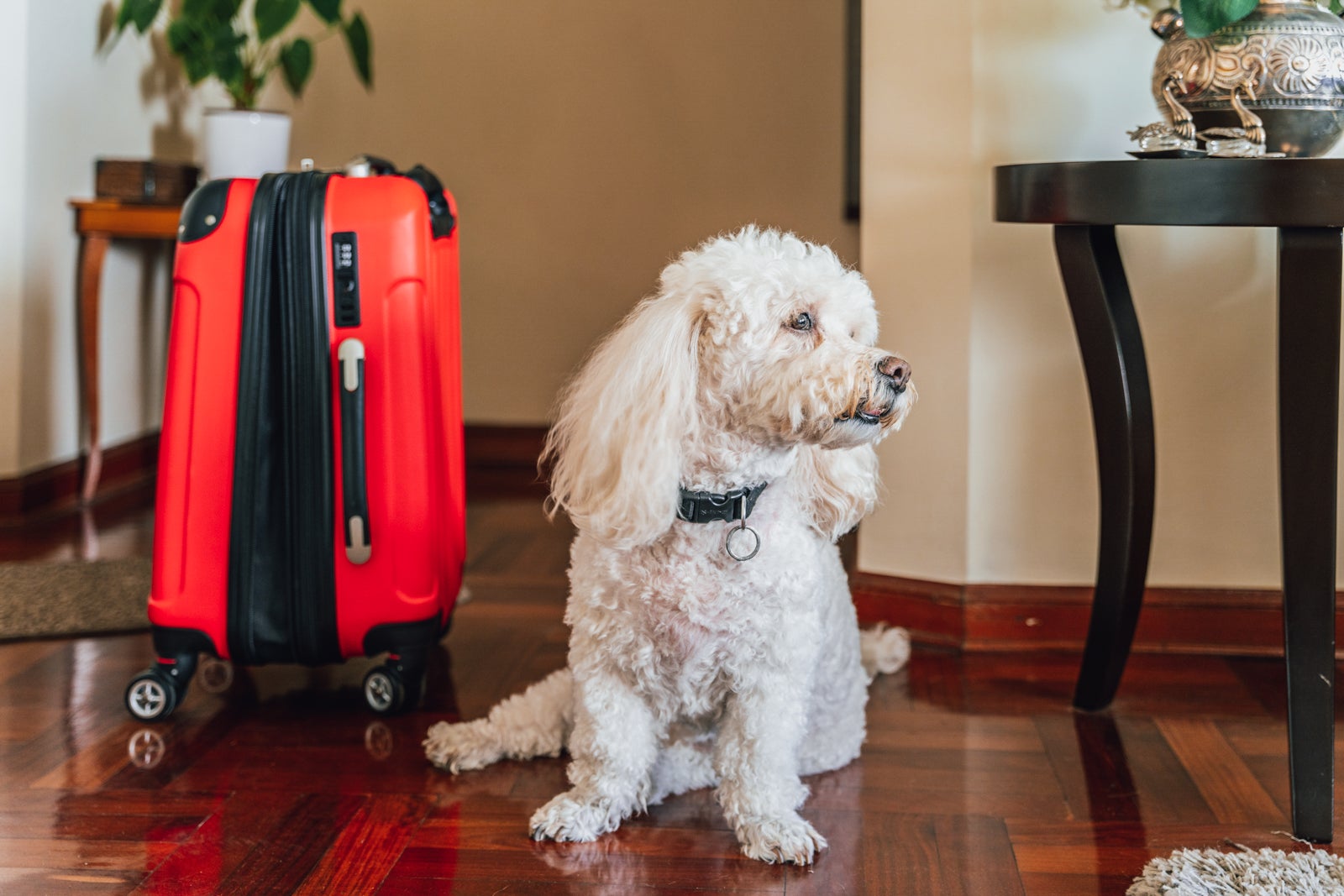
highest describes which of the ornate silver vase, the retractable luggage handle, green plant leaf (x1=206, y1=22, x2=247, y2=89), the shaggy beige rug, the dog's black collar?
green plant leaf (x1=206, y1=22, x2=247, y2=89)

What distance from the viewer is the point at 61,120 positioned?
306cm

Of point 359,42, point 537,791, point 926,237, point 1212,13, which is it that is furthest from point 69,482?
point 1212,13

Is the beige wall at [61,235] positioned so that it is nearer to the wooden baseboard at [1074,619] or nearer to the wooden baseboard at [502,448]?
the wooden baseboard at [502,448]

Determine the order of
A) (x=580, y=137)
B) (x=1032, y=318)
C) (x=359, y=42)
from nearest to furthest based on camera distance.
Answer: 1. (x=1032, y=318)
2. (x=359, y=42)
3. (x=580, y=137)

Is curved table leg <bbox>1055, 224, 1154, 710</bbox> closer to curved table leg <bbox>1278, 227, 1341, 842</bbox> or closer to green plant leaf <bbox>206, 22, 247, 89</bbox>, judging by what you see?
curved table leg <bbox>1278, 227, 1341, 842</bbox>

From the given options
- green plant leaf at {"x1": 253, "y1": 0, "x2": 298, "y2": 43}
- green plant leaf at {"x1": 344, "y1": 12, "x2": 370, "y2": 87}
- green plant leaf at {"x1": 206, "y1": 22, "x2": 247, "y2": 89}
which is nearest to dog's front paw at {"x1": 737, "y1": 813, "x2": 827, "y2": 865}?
green plant leaf at {"x1": 253, "y1": 0, "x2": 298, "y2": 43}

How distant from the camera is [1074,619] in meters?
2.15

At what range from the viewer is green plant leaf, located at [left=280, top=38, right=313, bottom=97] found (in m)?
3.41

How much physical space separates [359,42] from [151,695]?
7.44ft

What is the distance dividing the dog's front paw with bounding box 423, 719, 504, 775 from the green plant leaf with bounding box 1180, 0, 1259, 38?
1.24m

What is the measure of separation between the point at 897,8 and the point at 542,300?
1945 millimetres

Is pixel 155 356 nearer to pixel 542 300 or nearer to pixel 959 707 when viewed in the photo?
pixel 542 300

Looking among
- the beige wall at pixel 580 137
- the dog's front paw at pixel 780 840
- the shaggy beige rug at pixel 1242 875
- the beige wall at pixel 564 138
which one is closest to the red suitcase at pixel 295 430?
the dog's front paw at pixel 780 840

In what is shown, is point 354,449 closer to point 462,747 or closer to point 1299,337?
point 462,747
